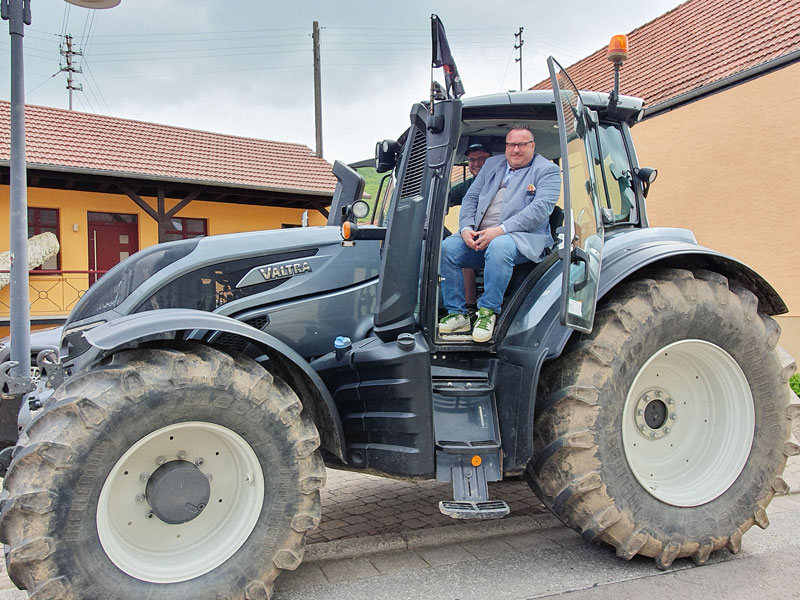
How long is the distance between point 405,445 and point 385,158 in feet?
6.39

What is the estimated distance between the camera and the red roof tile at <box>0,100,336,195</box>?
14.9 metres

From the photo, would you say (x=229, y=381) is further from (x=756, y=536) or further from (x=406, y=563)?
(x=756, y=536)

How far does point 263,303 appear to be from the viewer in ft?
11.3

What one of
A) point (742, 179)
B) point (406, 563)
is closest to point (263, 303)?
point (406, 563)

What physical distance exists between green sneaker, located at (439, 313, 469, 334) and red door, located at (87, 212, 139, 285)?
49.2ft

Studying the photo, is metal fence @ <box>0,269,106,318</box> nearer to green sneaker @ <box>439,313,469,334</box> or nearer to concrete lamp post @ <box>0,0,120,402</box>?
concrete lamp post @ <box>0,0,120,402</box>

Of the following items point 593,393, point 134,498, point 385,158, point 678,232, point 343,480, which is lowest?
point 343,480

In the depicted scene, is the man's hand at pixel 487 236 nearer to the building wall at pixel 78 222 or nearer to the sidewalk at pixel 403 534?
the sidewalk at pixel 403 534

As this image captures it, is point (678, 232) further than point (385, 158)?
No

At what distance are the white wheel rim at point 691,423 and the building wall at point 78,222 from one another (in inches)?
533

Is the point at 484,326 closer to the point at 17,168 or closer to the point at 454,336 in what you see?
the point at 454,336

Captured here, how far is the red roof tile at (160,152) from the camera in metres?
14.9

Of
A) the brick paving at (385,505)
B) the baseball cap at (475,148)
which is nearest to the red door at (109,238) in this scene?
the brick paving at (385,505)

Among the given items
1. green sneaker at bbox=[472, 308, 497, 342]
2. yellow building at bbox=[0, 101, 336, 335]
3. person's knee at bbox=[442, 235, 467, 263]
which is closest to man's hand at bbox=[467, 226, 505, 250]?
person's knee at bbox=[442, 235, 467, 263]
